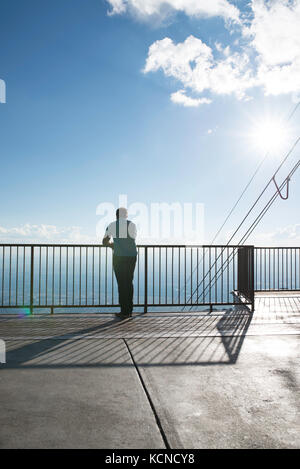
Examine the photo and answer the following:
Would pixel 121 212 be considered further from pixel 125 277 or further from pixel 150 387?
pixel 150 387

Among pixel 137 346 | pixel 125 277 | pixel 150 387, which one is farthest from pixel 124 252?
pixel 150 387

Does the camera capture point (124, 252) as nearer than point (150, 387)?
No

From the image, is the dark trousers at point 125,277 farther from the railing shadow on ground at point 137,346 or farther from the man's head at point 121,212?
the man's head at point 121,212

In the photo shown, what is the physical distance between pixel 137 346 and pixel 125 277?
252 cm

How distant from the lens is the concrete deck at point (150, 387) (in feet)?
7.79

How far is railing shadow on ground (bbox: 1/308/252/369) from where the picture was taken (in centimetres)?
399

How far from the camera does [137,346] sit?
4.68 m

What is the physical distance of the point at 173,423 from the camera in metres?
2.54

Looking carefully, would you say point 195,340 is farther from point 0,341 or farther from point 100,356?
point 0,341

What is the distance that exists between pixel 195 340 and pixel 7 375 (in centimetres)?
256

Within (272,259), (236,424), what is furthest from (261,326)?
(272,259)

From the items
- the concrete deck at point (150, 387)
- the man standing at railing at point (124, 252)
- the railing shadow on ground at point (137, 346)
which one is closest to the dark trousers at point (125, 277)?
the man standing at railing at point (124, 252)

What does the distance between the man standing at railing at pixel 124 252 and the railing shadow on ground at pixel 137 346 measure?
2.23 feet
